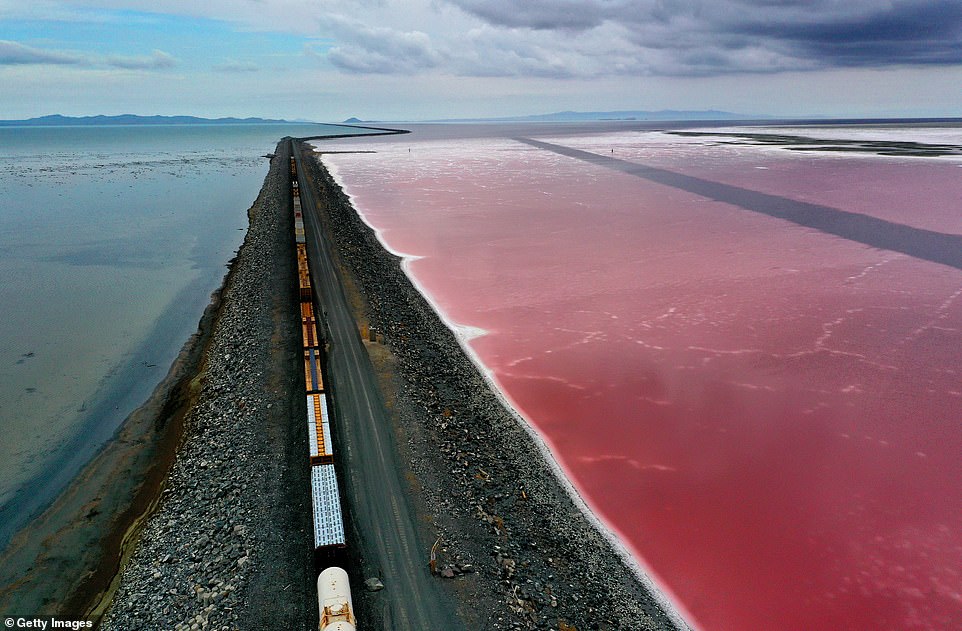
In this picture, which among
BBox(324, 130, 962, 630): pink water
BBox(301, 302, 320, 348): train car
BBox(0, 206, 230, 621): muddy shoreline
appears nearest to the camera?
BBox(0, 206, 230, 621): muddy shoreline

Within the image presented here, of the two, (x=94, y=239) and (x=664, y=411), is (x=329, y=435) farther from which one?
(x=94, y=239)

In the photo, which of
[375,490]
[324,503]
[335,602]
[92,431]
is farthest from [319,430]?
[92,431]

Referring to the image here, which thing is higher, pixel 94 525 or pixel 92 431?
pixel 92 431

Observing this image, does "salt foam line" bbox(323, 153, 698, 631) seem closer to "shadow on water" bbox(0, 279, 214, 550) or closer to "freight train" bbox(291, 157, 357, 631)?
"freight train" bbox(291, 157, 357, 631)

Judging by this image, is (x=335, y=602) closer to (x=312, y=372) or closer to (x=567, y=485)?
(x=567, y=485)

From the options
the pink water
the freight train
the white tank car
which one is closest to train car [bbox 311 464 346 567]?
the freight train
